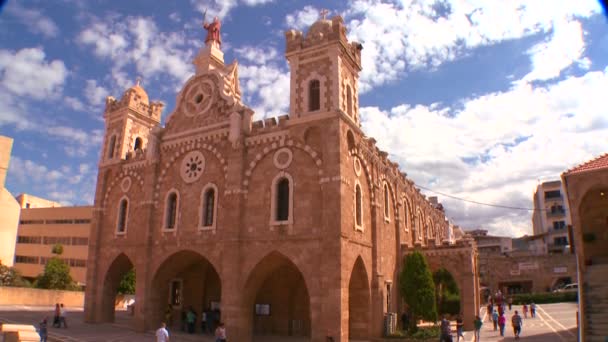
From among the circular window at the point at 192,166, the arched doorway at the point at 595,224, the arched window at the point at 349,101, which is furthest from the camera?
the circular window at the point at 192,166

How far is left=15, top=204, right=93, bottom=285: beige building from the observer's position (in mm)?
56344

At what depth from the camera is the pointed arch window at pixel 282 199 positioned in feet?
71.5

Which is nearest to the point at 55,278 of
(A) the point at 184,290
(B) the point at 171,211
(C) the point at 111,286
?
(C) the point at 111,286

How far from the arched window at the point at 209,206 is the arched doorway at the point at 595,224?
18.2 meters

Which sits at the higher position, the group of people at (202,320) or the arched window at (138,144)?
the arched window at (138,144)

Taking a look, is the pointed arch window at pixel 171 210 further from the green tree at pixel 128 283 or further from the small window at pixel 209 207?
the green tree at pixel 128 283

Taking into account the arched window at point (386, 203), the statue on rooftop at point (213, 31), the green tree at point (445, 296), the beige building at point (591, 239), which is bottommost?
the green tree at point (445, 296)

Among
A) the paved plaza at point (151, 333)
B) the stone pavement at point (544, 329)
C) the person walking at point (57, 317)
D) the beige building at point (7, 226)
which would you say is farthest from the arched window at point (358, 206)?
the beige building at point (7, 226)

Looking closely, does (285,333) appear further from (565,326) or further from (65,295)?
(65,295)

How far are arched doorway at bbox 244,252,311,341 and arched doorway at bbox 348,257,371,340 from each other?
2597 millimetres

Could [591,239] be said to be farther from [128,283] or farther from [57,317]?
[128,283]

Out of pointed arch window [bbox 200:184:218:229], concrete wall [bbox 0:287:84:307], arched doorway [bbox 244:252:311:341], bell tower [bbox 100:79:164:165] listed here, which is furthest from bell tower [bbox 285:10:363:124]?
concrete wall [bbox 0:287:84:307]

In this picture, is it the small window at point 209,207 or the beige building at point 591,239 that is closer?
the beige building at point 591,239

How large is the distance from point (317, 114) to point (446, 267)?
13.6 metres
